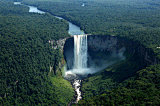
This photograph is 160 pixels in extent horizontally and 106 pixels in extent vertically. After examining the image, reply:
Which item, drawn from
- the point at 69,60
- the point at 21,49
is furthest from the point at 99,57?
the point at 21,49

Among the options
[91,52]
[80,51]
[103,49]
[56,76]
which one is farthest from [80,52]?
[56,76]

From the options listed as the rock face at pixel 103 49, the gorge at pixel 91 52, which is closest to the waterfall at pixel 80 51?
the gorge at pixel 91 52

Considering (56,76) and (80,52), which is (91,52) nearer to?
(80,52)

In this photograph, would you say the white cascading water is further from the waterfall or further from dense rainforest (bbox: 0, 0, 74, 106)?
dense rainforest (bbox: 0, 0, 74, 106)

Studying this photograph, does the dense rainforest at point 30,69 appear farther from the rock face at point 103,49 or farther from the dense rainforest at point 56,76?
the rock face at point 103,49

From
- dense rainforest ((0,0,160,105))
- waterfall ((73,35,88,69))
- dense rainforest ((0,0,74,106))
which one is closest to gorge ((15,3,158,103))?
waterfall ((73,35,88,69))

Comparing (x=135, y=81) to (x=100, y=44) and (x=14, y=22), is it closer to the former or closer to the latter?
(x=100, y=44)
